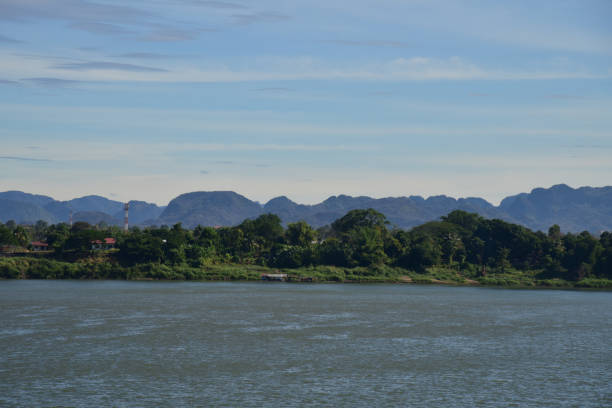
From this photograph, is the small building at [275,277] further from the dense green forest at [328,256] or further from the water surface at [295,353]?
the water surface at [295,353]

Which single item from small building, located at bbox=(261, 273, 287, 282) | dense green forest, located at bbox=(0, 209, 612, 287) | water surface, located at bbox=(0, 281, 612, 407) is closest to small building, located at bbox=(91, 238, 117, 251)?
dense green forest, located at bbox=(0, 209, 612, 287)

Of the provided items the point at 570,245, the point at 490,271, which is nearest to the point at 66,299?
the point at 490,271

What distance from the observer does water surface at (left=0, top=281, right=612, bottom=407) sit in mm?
37969

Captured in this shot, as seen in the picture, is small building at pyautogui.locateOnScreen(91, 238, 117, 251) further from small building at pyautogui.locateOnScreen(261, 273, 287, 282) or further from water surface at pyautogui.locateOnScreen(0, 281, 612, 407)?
water surface at pyautogui.locateOnScreen(0, 281, 612, 407)

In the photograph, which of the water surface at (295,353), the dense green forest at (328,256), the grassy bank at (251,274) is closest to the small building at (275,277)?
the grassy bank at (251,274)

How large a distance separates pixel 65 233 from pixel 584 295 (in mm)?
115814

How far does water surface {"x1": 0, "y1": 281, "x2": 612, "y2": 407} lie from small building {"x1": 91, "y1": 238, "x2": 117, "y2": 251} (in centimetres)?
5321

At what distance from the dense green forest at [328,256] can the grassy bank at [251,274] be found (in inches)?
8.3

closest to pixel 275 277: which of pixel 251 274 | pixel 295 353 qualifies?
pixel 251 274

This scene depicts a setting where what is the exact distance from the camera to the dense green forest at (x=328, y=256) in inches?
5418

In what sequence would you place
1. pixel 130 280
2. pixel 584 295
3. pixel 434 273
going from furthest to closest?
pixel 434 273, pixel 130 280, pixel 584 295

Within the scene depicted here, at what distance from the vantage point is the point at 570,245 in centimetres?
15000

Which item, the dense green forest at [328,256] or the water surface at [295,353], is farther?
the dense green forest at [328,256]

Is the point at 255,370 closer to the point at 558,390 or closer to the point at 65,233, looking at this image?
the point at 558,390
